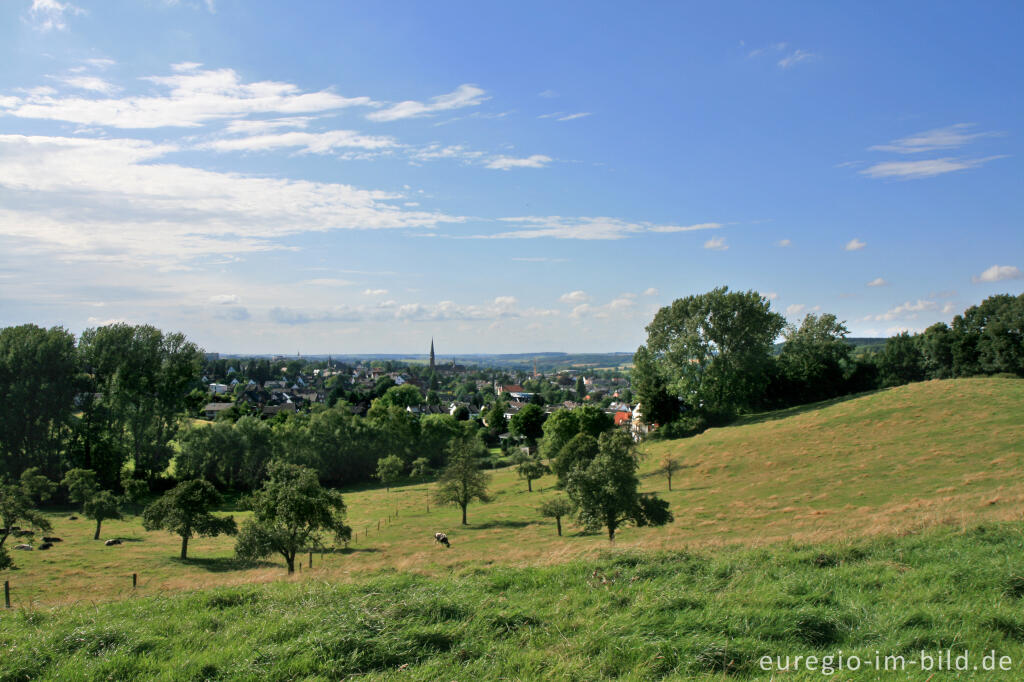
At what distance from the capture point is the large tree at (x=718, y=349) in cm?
5216

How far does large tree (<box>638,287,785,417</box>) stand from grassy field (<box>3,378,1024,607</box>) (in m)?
6.04

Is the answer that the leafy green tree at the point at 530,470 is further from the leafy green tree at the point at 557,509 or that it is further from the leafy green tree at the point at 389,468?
the leafy green tree at the point at 557,509

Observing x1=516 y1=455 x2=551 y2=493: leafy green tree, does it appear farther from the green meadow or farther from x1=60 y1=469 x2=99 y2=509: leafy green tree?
the green meadow

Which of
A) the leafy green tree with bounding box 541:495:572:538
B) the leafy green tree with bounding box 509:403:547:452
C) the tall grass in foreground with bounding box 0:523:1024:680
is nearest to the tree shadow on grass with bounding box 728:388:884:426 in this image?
the leafy green tree with bounding box 541:495:572:538

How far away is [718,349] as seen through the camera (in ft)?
175

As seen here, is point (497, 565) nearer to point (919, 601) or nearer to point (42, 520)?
point (919, 601)

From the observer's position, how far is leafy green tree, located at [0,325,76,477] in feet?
144

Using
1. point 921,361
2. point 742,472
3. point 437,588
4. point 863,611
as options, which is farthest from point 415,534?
point 921,361

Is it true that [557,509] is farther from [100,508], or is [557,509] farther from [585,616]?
[100,508]

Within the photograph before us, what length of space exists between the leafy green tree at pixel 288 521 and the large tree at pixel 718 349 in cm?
3833

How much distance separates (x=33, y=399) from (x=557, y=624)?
57010 mm

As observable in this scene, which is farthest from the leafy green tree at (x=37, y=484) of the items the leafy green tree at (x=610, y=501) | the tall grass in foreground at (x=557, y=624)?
the tall grass in foreground at (x=557, y=624)

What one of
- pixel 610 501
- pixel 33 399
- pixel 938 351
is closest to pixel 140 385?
Answer: pixel 33 399

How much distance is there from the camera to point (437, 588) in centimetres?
774
